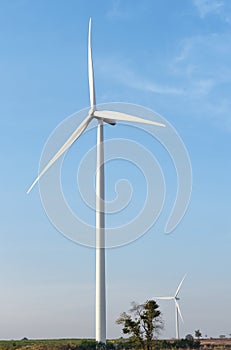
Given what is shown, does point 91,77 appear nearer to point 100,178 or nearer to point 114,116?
point 114,116

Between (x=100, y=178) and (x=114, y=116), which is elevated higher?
(x=114, y=116)

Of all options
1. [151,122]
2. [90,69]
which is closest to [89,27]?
[90,69]

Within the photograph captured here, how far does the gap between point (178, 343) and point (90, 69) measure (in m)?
43.9

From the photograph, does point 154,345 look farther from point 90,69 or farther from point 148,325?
point 90,69

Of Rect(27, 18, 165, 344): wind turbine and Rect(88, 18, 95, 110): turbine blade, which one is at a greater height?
Rect(88, 18, 95, 110): turbine blade

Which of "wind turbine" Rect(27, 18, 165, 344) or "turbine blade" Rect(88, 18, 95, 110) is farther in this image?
"turbine blade" Rect(88, 18, 95, 110)

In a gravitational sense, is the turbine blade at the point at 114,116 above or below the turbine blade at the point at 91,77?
below

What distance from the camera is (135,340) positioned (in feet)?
214

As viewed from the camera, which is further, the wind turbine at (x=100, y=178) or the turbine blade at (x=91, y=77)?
the turbine blade at (x=91, y=77)

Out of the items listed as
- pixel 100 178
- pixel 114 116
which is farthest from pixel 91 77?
pixel 100 178

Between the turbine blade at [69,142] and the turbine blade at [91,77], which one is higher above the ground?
the turbine blade at [91,77]

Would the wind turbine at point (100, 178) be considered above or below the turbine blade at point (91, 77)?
below

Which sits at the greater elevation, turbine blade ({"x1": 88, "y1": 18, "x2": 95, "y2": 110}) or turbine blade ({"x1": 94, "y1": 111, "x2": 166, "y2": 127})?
turbine blade ({"x1": 88, "y1": 18, "x2": 95, "y2": 110})

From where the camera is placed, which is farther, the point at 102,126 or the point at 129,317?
the point at 102,126
